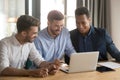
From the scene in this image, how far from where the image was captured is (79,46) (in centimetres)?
273

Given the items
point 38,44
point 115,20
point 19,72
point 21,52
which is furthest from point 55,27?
point 115,20

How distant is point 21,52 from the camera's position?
2.08 meters

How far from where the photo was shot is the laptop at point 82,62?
190cm

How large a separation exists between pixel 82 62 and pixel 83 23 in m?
0.77

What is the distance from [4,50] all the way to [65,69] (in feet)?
1.94

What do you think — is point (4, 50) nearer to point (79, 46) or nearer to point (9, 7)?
point (79, 46)

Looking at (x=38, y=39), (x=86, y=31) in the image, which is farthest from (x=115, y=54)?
(x=38, y=39)

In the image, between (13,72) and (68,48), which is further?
(68,48)

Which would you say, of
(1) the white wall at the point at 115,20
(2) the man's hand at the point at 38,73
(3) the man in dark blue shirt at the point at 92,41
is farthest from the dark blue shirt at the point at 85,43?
(1) the white wall at the point at 115,20

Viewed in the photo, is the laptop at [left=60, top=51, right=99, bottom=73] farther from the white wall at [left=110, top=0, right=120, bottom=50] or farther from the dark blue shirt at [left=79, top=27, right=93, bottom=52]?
the white wall at [left=110, top=0, right=120, bottom=50]

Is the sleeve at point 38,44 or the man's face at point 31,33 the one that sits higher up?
the man's face at point 31,33

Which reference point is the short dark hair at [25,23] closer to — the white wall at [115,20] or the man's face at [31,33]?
the man's face at [31,33]

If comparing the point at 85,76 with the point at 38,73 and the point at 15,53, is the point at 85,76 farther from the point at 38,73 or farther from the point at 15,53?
the point at 15,53

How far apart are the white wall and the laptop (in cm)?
207
